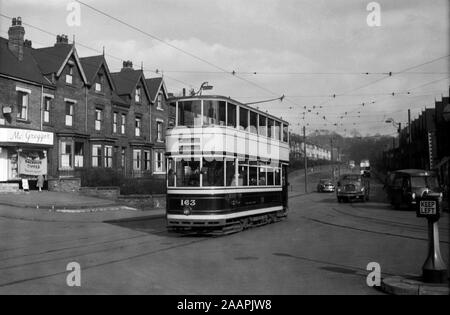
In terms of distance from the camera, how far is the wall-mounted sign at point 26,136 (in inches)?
1165

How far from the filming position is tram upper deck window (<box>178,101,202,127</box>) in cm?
1620

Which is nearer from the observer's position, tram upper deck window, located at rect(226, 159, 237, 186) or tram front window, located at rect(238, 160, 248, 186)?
tram upper deck window, located at rect(226, 159, 237, 186)

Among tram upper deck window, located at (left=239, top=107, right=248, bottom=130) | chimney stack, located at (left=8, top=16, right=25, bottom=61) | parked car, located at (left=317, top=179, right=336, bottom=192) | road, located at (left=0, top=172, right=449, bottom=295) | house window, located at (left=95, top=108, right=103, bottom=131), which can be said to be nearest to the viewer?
road, located at (left=0, top=172, right=449, bottom=295)

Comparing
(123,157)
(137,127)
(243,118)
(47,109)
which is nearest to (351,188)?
(123,157)

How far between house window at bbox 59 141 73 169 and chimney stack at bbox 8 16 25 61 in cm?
653

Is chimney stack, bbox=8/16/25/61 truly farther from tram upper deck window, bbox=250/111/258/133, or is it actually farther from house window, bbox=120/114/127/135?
tram upper deck window, bbox=250/111/258/133

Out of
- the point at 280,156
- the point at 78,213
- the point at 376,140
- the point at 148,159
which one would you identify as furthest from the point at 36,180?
the point at 376,140

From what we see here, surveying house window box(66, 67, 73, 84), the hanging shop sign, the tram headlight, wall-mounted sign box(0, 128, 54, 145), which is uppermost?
house window box(66, 67, 73, 84)

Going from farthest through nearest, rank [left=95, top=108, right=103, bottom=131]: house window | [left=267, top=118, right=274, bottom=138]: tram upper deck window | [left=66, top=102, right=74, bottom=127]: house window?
[left=95, top=108, right=103, bottom=131]: house window
[left=66, top=102, right=74, bottom=127]: house window
[left=267, top=118, right=274, bottom=138]: tram upper deck window

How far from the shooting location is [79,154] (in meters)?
36.0

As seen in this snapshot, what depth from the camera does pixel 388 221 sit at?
20.8 meters

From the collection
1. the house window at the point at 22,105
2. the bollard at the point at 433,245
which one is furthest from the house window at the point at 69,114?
the bollard at the point at 433,245

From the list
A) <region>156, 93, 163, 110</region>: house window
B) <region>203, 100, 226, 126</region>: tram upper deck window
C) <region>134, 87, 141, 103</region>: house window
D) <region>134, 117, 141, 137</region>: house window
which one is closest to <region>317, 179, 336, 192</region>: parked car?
<region>156, 93, 163, 110</region>: house window

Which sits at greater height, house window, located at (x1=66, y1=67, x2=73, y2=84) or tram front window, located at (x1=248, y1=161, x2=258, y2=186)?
house window, located at (x1=66, y1=67, x2=73, y2=84)
